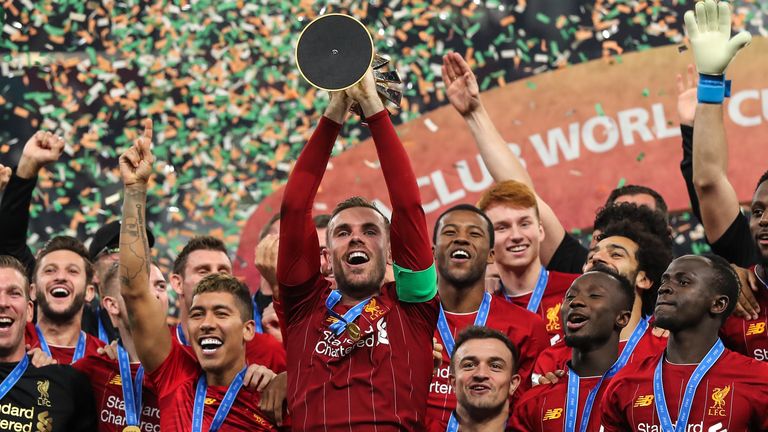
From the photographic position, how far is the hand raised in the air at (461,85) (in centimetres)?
534

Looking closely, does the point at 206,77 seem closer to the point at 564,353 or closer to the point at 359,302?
the point at 564,353

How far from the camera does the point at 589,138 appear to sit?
701 cm

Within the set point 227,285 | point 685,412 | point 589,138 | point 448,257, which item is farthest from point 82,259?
point 589,138

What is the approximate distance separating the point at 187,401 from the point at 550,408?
1234 millimetres

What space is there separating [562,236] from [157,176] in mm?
2791

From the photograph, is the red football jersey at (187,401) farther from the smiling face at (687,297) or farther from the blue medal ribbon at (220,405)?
the smiling face at (687,297)

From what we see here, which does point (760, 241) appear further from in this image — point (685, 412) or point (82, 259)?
point (82, 259)

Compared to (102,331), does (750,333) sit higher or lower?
lower

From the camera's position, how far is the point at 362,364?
12.0 ft

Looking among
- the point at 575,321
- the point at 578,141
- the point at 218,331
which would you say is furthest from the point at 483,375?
the point at 578,141

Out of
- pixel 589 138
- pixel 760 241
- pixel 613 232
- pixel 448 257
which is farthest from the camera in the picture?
pixel 589 138

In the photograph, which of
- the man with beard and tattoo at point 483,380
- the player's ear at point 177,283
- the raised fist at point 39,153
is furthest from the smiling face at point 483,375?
the raised fist at point 39,153

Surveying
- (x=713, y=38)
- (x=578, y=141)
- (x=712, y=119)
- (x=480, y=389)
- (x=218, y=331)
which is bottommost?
(x=480, y=389)

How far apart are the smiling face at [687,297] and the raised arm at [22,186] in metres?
2.52
